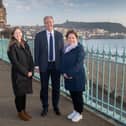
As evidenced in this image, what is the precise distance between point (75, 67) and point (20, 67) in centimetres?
96

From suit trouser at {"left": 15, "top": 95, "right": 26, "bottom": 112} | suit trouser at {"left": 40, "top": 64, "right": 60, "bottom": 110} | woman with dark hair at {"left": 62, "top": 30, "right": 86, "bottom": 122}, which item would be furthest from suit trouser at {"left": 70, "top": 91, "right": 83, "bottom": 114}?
suit trouser at {"left": 15, "top": 95, "right": 26, "bottom": 112}

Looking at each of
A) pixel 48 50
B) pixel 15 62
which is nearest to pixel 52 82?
pixel 48 50

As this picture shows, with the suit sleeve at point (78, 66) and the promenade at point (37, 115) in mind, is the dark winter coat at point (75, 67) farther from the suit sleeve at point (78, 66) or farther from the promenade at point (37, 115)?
the promenade at point (37, 115)

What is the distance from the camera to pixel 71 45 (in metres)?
6.62

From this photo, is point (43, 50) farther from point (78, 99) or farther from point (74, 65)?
point (78, 99)

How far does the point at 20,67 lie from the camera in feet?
22.0

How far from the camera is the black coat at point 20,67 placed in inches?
265

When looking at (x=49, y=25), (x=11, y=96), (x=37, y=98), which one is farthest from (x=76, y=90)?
(x=11, y=96)

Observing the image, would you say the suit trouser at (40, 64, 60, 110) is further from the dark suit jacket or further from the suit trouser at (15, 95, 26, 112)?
the suit trouser at (15, 95, 26, 112)

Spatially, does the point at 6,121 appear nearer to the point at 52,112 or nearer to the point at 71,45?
the point at 52,112

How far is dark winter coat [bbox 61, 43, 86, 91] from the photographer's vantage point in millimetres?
6457

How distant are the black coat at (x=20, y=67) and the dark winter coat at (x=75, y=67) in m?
0.70

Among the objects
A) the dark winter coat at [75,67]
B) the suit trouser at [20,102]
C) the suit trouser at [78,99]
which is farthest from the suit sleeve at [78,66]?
the suit trouser at [20,102]

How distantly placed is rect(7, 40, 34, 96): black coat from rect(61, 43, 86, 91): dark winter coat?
0.70 metres
